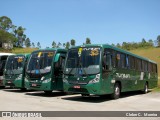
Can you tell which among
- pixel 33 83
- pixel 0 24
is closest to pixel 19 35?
pixel 0 24

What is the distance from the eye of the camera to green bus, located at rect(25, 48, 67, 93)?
17250mm

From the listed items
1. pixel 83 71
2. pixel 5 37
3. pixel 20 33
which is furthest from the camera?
pixel 20 33

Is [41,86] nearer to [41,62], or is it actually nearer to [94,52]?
[41,62]

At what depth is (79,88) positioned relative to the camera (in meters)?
14.8

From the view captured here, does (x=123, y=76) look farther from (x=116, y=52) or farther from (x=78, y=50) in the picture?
(x=78, y=50)

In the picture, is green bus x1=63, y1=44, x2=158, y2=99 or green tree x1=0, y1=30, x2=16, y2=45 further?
green tree x1=0, y1=30, x2=16, y2=45

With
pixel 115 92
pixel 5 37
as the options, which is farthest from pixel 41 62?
pixel 5 37

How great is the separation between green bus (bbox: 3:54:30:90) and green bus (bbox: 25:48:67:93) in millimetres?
2030

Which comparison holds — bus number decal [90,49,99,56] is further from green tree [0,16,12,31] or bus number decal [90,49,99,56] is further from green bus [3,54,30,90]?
green tree [0,16,12,31]

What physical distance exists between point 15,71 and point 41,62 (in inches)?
131

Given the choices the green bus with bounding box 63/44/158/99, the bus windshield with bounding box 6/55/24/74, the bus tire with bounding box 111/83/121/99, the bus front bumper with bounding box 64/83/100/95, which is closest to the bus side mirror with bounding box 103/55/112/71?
the green bus with bounding box 63/44/158/99

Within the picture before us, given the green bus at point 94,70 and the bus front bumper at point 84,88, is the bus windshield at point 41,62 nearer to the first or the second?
the green bus at point 94,70

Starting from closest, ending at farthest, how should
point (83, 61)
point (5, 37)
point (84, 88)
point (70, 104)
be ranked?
point (70, 104) → point (84, 88) → point (83, 61) → point (5, 37)

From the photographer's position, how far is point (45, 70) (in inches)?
685
